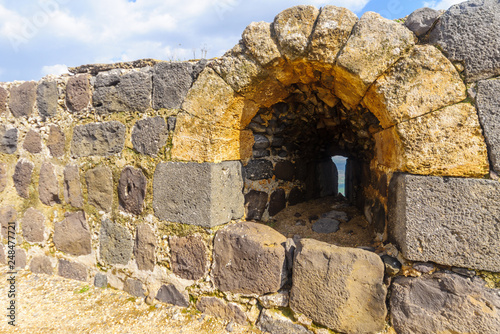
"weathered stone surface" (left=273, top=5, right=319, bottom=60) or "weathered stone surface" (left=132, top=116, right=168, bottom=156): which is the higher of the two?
"weathered stone surface" (left=273, top=5, right=319, bottom=60)

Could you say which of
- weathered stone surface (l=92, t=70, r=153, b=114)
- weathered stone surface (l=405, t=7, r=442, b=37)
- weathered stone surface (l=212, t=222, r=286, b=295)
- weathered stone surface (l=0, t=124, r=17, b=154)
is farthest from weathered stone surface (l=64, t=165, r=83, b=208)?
weathered stone surface (l=405, t=7, r=442, b=37)

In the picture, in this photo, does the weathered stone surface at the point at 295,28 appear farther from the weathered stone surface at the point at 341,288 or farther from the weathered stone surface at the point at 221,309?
the weathered stone surface at the point at 221,309

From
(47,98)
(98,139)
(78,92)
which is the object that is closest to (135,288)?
(98,139)

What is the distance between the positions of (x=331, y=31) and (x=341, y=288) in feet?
5.16

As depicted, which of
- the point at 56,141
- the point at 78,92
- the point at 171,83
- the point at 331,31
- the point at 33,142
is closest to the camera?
the point at 331,31

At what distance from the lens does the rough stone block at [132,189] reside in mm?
2232

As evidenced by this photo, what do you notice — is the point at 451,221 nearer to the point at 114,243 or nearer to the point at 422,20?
the point at 422,20

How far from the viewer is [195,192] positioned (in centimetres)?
203

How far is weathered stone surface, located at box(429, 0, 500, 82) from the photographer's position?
1396 mm

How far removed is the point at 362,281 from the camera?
1.66 meters

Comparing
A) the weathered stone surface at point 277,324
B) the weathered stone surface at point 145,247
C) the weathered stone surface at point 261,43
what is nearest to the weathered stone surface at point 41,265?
the weathered stone surface at point 145,247

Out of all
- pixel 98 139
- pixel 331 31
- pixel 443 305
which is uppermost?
pixel 331 31

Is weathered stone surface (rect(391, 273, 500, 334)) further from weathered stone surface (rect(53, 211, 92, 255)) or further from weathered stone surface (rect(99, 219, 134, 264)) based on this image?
weathered stone surface (rect(53, 211, 92, 255))

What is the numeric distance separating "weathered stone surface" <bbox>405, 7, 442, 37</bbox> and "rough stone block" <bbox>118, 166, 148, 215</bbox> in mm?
2110
